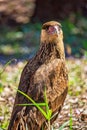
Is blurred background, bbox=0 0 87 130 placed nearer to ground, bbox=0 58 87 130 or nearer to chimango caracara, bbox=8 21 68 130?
ground, bbox=0 58 87 130

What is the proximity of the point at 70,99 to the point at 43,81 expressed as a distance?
210 centimetres

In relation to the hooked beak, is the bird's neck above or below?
below

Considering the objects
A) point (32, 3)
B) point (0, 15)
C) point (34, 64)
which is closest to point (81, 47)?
point (0, 15)

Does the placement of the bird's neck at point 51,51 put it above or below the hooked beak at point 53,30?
below

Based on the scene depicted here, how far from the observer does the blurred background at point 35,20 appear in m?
13.0

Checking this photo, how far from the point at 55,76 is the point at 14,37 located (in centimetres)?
838

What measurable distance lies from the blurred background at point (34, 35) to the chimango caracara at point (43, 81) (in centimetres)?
182

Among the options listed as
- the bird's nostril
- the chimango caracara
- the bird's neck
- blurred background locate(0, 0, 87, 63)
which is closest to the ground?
the chimango caracara

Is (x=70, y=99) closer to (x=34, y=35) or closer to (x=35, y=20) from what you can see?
(x=34, y=35)

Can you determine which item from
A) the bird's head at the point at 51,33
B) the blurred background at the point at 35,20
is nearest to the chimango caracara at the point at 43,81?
the bird's head at the point at 51,33

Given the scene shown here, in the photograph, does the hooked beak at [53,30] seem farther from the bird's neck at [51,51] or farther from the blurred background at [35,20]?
the blurred background at [35,20]

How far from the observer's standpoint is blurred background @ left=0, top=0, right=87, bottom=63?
513 inches

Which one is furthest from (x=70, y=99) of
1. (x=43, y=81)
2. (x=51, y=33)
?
(x=43, y=81)

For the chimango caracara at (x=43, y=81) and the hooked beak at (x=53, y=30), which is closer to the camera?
the chimango caracara at (x=43, y=81)
